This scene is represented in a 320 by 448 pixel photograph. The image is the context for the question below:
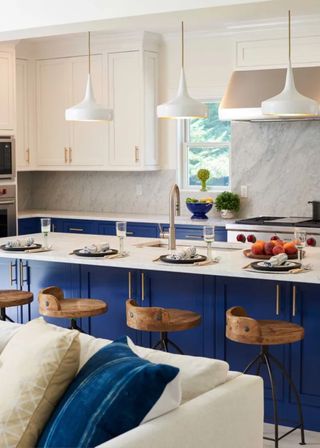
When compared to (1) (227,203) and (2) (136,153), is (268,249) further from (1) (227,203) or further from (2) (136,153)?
(2) (136,153)

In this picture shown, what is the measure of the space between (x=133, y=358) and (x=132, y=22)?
2898mm

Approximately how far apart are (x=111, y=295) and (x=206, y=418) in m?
2.51

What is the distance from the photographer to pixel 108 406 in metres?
2.38

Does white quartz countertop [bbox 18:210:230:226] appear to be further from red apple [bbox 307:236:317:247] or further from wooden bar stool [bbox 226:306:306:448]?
wooden bar stool [bbox 226:306:306:448]

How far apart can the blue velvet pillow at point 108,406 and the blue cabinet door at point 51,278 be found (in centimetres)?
273

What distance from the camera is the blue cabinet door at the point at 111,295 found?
197 inches

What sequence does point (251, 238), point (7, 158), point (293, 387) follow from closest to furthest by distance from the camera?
1. point (293, 387)
2. point (251, 238)
3. point (7, 158)

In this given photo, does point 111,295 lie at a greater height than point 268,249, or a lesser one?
lesser

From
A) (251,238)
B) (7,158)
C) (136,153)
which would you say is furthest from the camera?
(136,153)

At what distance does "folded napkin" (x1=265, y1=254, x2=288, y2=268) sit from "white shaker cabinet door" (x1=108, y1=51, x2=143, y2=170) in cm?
345

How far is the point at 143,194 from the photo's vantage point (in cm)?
812

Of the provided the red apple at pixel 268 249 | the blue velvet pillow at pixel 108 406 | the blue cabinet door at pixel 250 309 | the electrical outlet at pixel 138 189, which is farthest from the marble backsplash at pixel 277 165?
the blue velvet pillow at pixel 108 406

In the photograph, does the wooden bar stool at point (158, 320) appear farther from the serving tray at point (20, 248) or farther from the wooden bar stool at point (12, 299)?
the serving tray at point (20, 248)

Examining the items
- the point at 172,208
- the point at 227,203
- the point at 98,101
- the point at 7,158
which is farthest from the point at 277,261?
the point at 98,101
